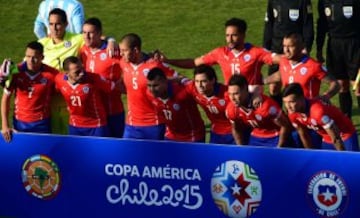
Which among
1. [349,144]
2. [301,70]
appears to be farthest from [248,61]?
[349,144]

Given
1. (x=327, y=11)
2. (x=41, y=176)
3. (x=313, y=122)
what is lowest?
(x=41, y=176)

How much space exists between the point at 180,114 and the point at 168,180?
1.48m

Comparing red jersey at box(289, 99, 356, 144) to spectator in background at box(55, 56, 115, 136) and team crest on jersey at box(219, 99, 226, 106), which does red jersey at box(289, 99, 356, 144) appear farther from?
spectator in background at box(55, 56, 115, 136)

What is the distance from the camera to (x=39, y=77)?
15.4m

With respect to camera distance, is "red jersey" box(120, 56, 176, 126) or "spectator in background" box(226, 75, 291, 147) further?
"red jersey" box(120, 56, 176, 126)

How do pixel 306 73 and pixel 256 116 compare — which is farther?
pixel 306 73

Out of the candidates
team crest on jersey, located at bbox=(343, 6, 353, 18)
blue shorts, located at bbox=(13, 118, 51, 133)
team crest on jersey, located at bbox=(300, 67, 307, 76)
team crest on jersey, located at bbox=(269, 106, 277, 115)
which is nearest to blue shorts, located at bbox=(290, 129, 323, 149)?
team crest on jersey, located at bbox=(269, 106, 277, 115)

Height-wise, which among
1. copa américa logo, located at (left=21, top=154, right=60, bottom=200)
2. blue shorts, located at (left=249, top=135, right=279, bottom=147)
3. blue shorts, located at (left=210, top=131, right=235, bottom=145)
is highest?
blue shorts, located at (left=210, top=131, right=235, bottom=145)

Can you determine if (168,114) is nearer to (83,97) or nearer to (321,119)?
(83,97)

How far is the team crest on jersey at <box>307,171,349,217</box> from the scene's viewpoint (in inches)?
506

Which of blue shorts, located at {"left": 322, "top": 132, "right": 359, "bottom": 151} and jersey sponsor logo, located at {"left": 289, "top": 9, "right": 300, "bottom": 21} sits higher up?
jersey sponsor logo, located at {"left": 289, "top": 9, "right": 300, "bottom": 21}

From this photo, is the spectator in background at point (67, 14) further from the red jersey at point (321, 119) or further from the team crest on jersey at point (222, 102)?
the red jersey at point (321, 119)

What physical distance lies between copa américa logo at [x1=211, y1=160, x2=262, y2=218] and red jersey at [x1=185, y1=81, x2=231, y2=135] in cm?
142

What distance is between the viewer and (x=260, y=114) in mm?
14367
